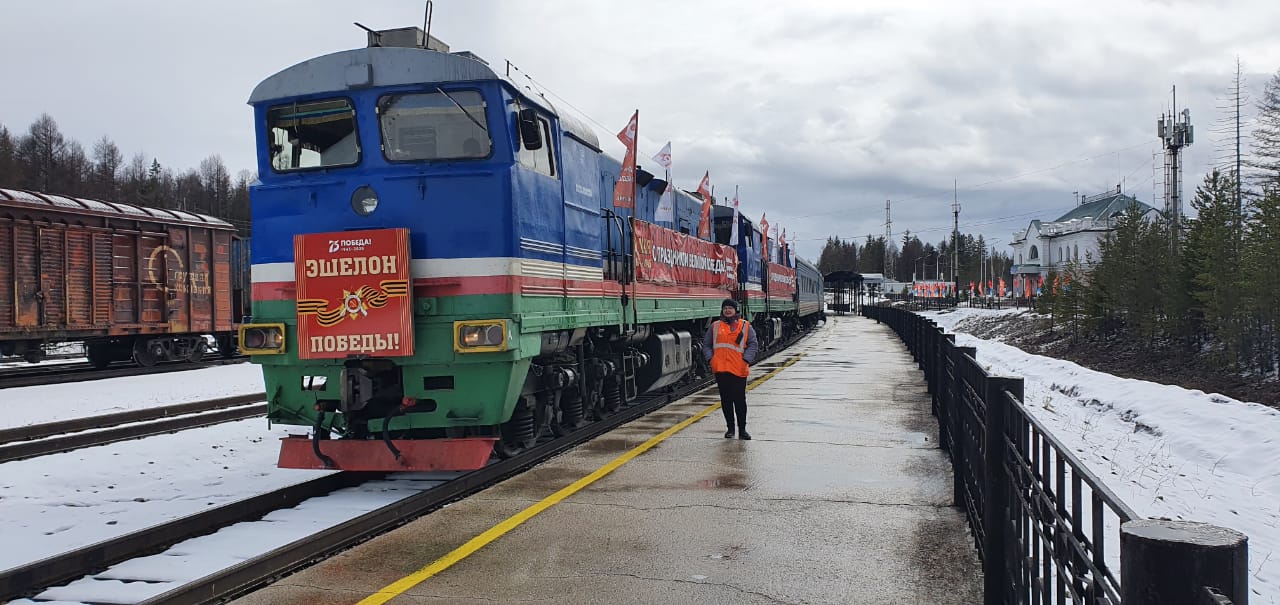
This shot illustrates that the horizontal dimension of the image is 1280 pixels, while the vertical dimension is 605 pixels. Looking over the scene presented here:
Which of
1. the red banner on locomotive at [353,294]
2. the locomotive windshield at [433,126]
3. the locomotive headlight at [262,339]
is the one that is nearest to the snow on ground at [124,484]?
the locomotive headlight at [262,339]

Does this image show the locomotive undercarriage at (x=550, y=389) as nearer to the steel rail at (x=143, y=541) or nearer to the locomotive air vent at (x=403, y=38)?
the steel rail at (x=143, y=541)

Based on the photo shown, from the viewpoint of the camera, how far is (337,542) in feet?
19.2

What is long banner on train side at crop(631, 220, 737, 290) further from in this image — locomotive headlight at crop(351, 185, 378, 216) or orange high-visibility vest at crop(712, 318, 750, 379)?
locomotive headlight at crop(351, 185, 378, 216)

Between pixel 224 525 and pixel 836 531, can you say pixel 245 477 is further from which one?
pixel 836 531

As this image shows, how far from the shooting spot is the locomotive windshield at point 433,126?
25.4 ft

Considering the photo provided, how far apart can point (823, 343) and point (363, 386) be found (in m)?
24.5

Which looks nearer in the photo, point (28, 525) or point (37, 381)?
point (28, 525)

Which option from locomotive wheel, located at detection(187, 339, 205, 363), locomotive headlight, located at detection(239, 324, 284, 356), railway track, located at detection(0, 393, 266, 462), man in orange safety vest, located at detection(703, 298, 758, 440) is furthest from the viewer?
locomotive wheel, located at detection(187, 339, 205, 363)

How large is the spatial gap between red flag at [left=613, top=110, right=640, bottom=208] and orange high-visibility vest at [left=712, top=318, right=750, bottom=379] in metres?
1.92

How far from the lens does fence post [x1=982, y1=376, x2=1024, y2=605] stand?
4395 millimetres

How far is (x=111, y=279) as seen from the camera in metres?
20.1

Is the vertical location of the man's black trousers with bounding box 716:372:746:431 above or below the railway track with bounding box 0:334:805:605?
above

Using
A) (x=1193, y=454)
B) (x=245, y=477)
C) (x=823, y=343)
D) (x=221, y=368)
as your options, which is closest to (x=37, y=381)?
(x=221, y=368)

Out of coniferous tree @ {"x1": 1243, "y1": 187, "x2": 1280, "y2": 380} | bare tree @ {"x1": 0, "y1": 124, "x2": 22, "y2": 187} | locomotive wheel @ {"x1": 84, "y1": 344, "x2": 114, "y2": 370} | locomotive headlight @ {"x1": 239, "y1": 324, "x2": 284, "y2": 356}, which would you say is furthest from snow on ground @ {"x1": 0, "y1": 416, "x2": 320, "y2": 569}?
bare tree @ {"x1": 0, "y1": 124, "x2": 22, "y2": 187}
